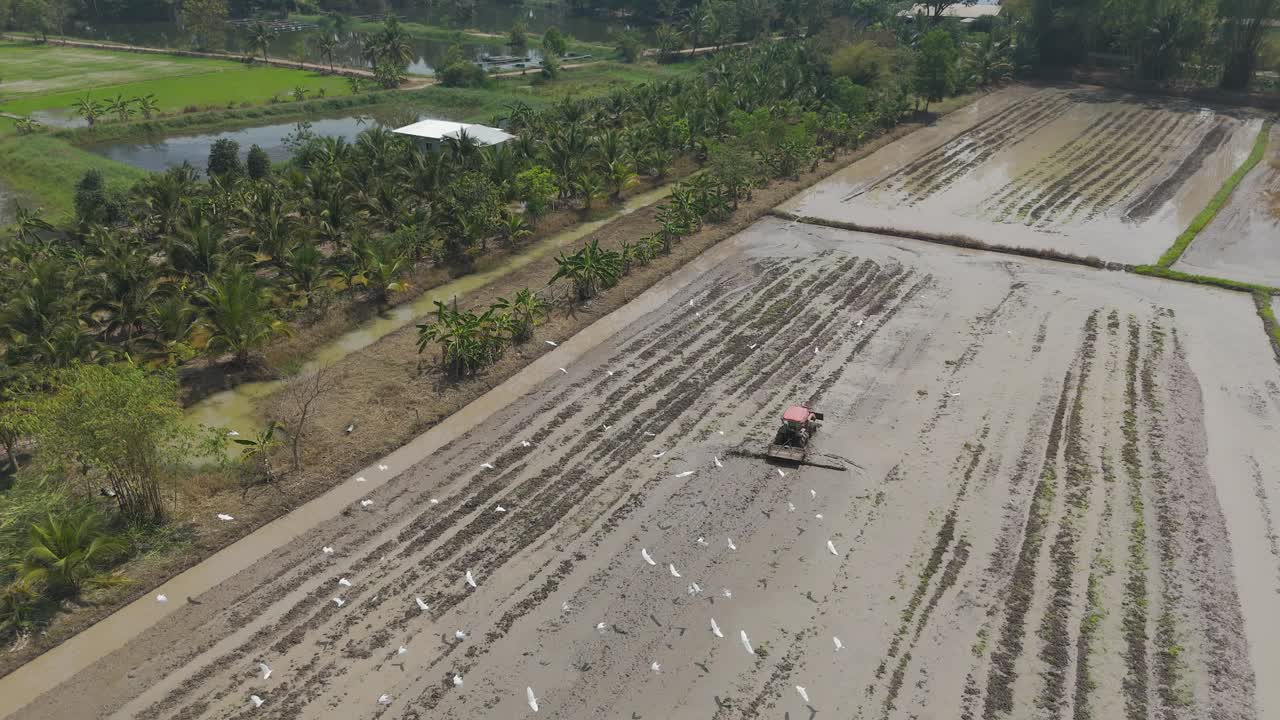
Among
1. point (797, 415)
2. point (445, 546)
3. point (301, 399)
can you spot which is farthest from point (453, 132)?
point (445, 546)

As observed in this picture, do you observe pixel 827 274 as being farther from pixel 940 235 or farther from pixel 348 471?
pixel 348 471

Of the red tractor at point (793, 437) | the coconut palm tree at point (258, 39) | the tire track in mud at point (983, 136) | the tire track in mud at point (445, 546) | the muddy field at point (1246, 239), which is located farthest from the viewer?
the coconut palm tree at point (258, 39)

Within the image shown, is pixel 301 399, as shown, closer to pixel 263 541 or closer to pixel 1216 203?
pixel 263 541

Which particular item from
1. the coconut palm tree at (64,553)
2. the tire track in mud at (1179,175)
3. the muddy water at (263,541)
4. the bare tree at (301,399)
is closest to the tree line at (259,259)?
the coconut palm tree at (64,553)

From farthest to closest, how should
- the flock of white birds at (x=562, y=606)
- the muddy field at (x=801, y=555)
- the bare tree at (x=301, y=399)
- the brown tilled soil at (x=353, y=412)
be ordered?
the bare tree at (x=301, y=399) → the brown tilled soil at (x=353, y=412) → the muddy field at (x=801, y=555) → the flock of white birds at (x=562, y=606)

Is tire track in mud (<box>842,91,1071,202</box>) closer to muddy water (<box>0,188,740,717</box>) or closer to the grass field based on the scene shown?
muddy water (<box>0,188,740,717</box>)

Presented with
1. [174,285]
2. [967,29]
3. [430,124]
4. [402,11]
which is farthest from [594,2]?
[174,285]

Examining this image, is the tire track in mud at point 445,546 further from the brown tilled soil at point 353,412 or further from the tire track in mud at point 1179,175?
the tire track in mud at point 1179,175
